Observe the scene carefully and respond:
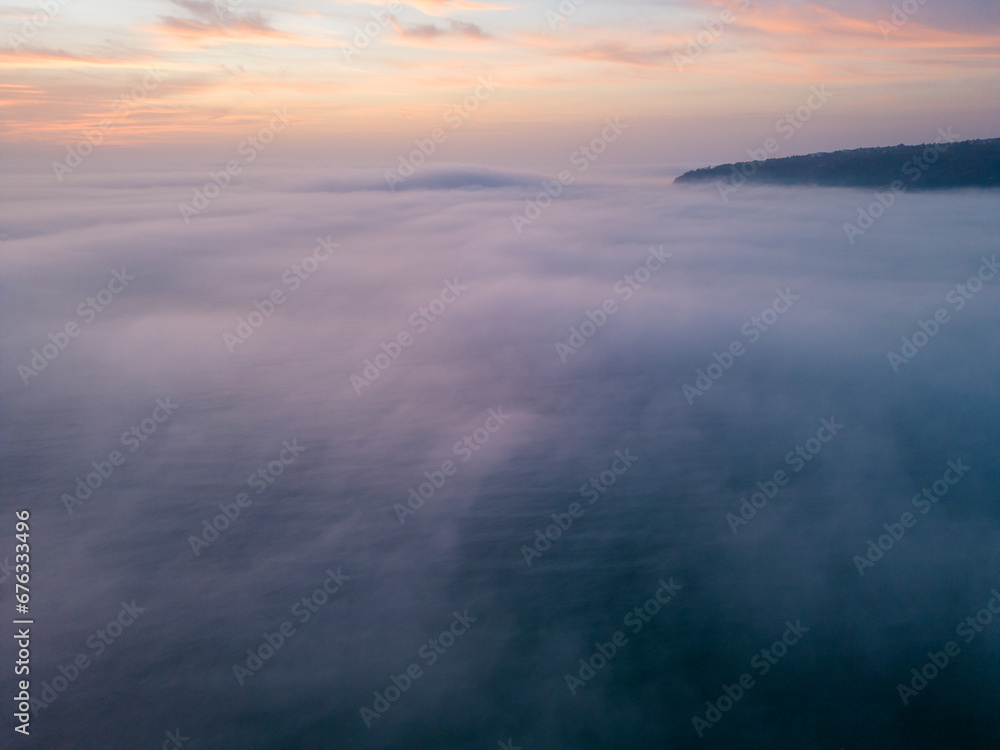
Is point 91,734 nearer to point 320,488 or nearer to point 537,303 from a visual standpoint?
point 320,488

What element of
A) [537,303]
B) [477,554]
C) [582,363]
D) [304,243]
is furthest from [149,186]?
[477,554]

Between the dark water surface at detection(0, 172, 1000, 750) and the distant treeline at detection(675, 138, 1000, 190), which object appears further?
the distant treeline at detection(675, 138, 1000, 190)

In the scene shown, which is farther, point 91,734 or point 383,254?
point 383,254

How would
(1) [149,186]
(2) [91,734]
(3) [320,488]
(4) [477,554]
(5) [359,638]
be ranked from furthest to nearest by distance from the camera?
1. (1) [149,186]
2. (3) [320,488]
3. (4) [477,554]
4. (5) [359,638]
5. (2) [91,734]

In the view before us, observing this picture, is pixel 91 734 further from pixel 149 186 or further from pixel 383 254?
pixel 149 186

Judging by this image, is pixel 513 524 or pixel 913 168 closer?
pixel 513 524

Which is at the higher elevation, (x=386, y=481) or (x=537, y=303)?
(x=386, y=481)

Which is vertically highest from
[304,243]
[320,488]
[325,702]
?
[325,702]

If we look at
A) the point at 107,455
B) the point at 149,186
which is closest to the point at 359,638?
the point at 107,455

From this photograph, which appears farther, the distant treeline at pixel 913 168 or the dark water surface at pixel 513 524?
the distant treeline at pixel 913 168

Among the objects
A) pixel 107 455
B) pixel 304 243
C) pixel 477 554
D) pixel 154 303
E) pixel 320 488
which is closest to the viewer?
pixel 477 554
